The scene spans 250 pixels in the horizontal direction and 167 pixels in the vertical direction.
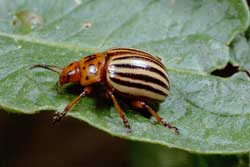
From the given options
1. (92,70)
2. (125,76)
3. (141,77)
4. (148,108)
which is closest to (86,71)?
→ (92,70)

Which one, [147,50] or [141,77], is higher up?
[147,50]

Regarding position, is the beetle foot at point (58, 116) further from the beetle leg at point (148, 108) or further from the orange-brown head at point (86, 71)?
the beetle leg at point (148, 108)

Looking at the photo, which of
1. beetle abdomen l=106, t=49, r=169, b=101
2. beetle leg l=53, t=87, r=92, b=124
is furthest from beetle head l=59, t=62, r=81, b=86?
beetle abdomen l=106, t=49, r=169, b=101

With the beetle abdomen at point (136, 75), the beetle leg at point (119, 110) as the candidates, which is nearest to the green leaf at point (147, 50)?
the beetle leg at point (119, 110)

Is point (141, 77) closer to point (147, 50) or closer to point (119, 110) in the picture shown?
point (119, 110)

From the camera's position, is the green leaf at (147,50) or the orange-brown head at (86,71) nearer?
the green leaf at (147,50)

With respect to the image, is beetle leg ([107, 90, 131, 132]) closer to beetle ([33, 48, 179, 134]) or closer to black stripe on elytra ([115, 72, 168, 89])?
beetle ([33, 48, 179, 134])
